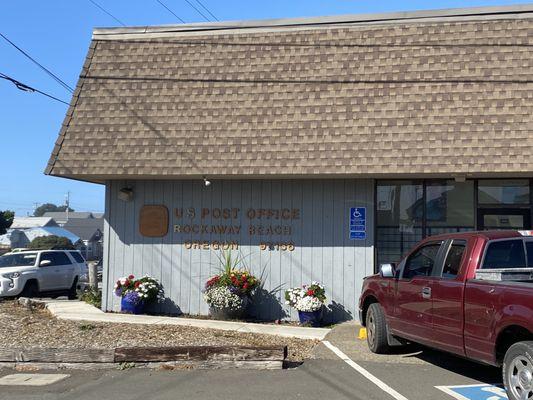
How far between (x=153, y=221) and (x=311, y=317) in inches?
157

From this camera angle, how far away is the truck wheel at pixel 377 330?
852 centimetres

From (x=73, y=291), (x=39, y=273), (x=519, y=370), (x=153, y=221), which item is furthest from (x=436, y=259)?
(x=73, y=291)

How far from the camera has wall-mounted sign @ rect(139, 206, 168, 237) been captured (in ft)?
41.6

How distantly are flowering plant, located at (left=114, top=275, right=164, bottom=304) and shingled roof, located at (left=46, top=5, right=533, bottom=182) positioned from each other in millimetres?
2278

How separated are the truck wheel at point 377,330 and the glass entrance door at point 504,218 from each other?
3.86 metres

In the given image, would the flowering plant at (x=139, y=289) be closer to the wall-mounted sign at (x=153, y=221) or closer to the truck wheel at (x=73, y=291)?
the wall-mounted sign at (x=153, y=221)

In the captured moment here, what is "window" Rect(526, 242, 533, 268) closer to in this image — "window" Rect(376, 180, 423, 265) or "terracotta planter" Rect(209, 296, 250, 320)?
"window" Rect(376, 180, 423, 265)

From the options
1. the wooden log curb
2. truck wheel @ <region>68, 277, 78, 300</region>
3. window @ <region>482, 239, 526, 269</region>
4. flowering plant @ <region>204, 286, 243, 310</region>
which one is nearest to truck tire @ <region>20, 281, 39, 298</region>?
truck wheel @ <region>68, 277, 78, 300</region>

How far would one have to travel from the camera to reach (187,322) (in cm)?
1134

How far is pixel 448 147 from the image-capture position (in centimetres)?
1064

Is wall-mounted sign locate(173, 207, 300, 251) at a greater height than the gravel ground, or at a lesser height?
greater

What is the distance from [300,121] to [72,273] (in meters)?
11.8

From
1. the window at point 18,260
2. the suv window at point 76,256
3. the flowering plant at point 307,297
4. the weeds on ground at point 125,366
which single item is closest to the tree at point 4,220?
the suv window at point 76,256

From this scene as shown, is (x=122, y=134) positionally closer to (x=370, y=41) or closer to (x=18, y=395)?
(x=370, y=41)
